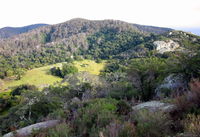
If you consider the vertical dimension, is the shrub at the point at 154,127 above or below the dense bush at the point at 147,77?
above

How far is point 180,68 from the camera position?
31.7 feet

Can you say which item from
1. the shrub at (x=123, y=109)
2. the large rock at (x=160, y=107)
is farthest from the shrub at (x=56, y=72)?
the large rock at (x=160, y=107)

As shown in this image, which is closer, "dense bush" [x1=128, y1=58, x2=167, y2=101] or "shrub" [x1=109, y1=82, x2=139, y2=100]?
"shrub" [x1=109, y1=82, x2=139, y2=100]

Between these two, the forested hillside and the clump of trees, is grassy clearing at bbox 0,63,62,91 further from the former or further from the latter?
the clump of trees

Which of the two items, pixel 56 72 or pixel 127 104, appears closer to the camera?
pixel 127 104

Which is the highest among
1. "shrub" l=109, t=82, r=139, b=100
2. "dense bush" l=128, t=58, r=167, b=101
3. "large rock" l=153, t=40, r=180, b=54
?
"dense bush" l=128, t=58, r=167, b=101

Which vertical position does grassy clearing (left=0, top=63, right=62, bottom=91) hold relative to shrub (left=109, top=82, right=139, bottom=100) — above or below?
below

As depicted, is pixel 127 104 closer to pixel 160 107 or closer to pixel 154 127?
→ pixel 160 107

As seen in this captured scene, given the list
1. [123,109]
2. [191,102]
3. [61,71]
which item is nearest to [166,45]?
[61,71]

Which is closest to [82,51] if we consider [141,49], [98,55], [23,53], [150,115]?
[98,55]

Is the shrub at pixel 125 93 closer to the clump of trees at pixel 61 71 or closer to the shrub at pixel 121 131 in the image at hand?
the shrub at pixel 121 131

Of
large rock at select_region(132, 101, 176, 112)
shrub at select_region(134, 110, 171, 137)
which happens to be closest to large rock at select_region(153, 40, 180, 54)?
large rock at select_region(132, 101, 176, 112)

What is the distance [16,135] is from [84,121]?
2283 mm

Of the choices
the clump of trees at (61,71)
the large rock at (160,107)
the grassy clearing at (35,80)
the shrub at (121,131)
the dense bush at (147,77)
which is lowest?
the grassy clearing at (35,80)
